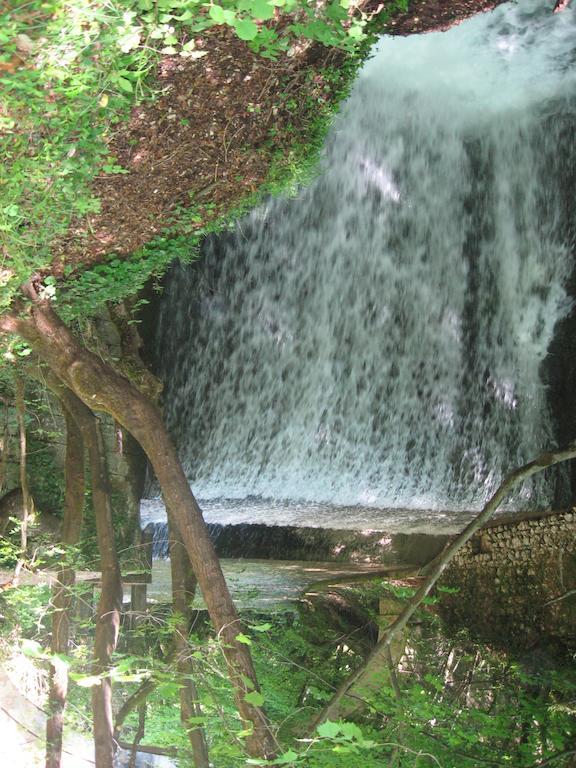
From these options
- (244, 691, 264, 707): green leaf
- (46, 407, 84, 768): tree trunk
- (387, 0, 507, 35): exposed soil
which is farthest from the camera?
(46, 407, 84, 768): tree trunk

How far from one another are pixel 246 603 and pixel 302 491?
379 cm

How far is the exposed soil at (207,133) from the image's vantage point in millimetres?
4430

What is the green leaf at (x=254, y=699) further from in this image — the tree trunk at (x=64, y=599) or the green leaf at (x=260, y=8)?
the green leaf at (x=260, y=8)

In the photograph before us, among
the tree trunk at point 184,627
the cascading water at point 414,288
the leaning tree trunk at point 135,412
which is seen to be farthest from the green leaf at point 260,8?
the cascading water at point 414,288

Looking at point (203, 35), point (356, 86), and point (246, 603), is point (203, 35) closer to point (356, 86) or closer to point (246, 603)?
point (356, 86)

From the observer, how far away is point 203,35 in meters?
4.16

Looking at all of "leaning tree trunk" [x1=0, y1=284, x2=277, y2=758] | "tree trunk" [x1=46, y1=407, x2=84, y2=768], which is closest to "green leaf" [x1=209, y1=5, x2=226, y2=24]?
"leaning tree trunk" [x1=0, y1=284, x2=277, y2=758]

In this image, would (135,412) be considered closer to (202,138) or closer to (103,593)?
Answer: (202,138)

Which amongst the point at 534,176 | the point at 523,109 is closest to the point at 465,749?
the point at 534,176

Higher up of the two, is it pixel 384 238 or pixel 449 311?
pixel 384 238

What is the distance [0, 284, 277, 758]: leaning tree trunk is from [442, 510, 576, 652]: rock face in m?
3.11

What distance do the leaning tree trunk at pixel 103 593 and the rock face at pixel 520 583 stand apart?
3.29m

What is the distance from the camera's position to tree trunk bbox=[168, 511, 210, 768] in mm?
5805

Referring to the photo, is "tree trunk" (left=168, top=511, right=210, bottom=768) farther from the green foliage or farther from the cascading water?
the green foliage
